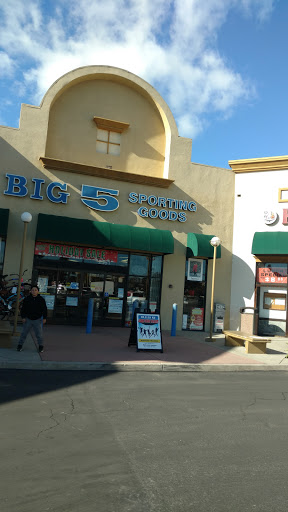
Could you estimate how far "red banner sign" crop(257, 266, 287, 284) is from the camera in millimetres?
17391

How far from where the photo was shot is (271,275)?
692 inches

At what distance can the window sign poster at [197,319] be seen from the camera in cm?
1741

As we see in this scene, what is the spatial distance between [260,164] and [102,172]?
23.4ft

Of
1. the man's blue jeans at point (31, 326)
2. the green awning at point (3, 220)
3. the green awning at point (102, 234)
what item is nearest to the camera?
the man's blue jeans at point (31, 326)

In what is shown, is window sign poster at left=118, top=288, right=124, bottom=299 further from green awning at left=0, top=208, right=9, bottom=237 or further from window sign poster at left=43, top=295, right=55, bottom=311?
green awning at left=0, top=208, right=9, bottom=237

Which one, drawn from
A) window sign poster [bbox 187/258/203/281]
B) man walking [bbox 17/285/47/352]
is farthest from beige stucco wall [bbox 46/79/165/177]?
man walking [bbox 17/285/47/352]

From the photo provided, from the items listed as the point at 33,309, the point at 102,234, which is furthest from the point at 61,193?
the point at 33,309

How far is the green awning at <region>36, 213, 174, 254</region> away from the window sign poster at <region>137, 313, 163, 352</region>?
4718 mm

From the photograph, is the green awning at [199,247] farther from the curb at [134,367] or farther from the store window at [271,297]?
the curb at [134,367]

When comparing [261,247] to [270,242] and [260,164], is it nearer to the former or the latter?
[270,242]

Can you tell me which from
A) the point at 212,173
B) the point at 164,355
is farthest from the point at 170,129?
the point at 164,355

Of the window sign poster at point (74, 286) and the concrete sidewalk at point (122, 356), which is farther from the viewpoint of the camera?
the window sign poster at point (74, 286)

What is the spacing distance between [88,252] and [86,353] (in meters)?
6.44

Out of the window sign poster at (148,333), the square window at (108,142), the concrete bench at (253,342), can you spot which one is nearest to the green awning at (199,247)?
the concrete bench at (253,342)
